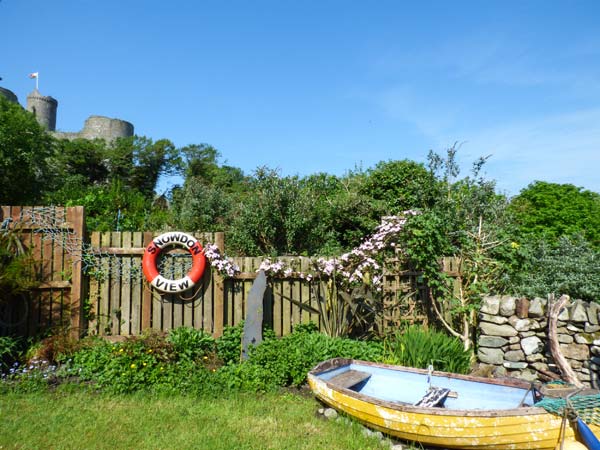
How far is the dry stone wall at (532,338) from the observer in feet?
14.8

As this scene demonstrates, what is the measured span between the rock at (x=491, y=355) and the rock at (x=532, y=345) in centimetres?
28

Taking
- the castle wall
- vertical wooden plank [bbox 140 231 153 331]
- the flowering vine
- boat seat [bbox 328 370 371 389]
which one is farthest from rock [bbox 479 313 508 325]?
the castle wall

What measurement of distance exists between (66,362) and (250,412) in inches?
97.3

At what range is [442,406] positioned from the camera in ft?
→ 12.5

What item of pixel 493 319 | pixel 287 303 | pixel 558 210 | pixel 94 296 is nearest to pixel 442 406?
pixel 493 319

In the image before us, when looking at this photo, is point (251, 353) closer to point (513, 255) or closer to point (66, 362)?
point (66, 362)

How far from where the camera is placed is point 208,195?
1062 cm

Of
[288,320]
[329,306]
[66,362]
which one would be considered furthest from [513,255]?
[66,362]

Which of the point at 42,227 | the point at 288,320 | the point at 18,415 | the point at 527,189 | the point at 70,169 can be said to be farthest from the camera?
the point at 70,169

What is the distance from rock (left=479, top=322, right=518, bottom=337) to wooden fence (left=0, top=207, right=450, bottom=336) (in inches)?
31.1

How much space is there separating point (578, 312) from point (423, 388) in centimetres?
193

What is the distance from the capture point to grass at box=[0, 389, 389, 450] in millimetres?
3352

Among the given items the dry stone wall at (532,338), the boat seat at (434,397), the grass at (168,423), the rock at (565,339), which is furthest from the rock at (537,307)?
the grass at (168,423)

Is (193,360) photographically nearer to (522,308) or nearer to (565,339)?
(522,308)
